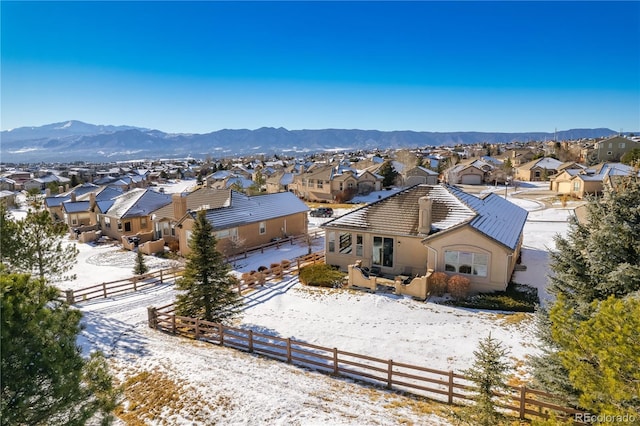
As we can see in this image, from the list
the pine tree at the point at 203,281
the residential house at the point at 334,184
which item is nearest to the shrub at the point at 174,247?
the pine tree at the point at 203,281

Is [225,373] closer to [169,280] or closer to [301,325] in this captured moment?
[301,325]

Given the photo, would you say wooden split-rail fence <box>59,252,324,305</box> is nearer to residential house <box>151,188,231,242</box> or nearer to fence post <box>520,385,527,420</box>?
residential house <box>151,188,231,242</box>

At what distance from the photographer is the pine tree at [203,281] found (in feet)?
57.1

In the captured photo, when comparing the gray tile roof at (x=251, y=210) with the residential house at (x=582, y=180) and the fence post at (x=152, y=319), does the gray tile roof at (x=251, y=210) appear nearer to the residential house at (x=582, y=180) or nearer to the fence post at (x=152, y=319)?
the fence post at (x=152, y=319)

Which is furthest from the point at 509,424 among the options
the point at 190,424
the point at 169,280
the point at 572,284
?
the point at 169,280

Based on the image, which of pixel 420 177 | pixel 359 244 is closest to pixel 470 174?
pixel 420 177

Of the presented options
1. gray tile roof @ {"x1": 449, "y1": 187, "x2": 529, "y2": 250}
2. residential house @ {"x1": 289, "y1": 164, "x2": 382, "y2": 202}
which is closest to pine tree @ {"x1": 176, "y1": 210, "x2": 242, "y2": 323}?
gray tile roof @ {"x1": 449, "y1": 187, "x2": 529, "y2": 250}

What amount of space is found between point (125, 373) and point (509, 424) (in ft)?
39.4

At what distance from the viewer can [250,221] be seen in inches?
1321

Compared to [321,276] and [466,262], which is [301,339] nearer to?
[321,276]

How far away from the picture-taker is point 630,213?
1053cm

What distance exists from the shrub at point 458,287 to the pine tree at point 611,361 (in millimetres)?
13561

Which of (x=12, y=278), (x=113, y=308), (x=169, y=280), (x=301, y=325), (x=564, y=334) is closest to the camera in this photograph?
(x=12, y=278)

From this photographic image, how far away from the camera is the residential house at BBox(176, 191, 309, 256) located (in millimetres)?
31516
